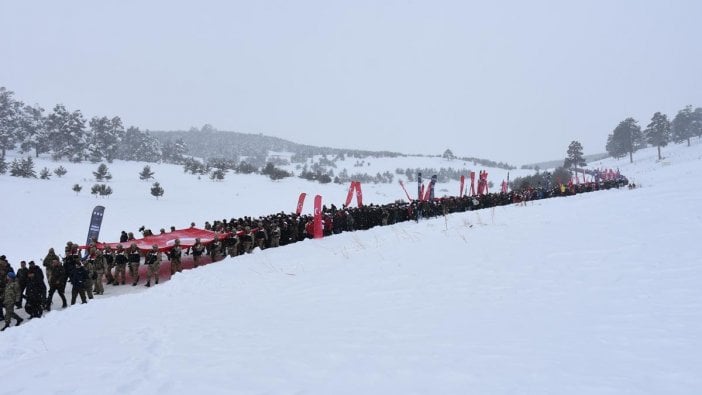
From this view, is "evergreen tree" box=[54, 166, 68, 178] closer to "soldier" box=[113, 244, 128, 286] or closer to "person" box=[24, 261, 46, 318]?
"soldier" box=[113, 244, 128, 286]

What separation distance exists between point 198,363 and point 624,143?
352 ft

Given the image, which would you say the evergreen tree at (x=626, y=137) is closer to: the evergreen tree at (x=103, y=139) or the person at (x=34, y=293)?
the evergreen tree at (x=103, y=139)

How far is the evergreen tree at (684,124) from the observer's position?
91000mm

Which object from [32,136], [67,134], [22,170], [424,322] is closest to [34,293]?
[424,322]

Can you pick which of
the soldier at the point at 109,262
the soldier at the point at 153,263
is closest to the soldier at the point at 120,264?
the soldier at the point at 109,262

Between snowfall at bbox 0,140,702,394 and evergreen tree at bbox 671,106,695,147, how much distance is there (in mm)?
100133

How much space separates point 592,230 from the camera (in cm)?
1115

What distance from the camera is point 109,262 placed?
14602 mm

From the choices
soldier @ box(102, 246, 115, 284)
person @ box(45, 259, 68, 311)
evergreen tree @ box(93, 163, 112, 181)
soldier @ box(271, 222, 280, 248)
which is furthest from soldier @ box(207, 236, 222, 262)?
evergreen tree @ box(93, 163, 112, 181)

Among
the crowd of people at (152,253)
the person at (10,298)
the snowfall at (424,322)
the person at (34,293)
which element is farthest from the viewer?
the crowd of people at (152,253)

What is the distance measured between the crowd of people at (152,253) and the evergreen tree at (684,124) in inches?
3466

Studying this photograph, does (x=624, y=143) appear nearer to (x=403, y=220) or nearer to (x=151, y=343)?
(x=403, y=220)

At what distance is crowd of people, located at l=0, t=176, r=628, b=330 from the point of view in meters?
10.7

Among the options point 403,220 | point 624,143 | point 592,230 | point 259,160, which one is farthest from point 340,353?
point 259,160
